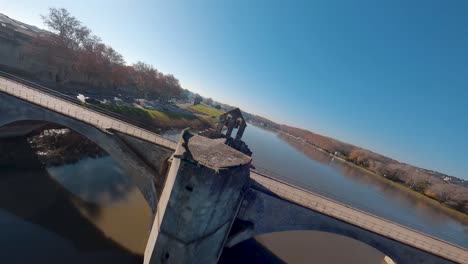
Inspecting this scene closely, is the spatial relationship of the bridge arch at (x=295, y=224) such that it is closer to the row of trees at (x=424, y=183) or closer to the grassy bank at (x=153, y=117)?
the grassy bank at (x=153, y=117)

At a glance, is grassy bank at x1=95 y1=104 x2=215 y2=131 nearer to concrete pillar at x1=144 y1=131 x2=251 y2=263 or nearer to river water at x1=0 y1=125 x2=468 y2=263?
river water at x1=0 y1=125 x2=468 y2=263

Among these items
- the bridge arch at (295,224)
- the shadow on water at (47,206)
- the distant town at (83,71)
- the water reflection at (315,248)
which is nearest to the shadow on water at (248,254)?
the water reflection at (315,248)

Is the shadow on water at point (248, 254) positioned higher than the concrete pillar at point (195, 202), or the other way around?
the concrete pillar at point (195, 202)

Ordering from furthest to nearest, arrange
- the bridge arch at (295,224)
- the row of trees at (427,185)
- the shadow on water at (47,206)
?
1. the row of trees at (427,185)
2. the shadow on water at (47,206)
3. the bridge arch at (295,224)

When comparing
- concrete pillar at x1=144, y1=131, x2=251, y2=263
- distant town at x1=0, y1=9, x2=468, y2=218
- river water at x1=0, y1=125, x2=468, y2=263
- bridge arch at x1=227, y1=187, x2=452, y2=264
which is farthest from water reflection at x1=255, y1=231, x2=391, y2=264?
distant town at x1=0, y1=9, x2=468, y2=218

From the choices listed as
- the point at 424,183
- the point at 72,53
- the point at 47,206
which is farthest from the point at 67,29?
the point at 424,183

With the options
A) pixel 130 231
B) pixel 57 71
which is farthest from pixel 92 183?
pixel 57 71

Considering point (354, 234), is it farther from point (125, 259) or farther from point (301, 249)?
point (125, 259)

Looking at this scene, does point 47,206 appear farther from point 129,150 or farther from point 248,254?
point 248,254
